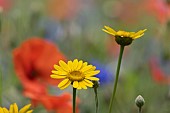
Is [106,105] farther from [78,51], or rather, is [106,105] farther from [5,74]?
[78,51]

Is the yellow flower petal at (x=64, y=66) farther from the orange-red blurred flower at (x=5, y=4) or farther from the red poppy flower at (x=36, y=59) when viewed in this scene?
the orange-red blurred flower at (x=5, y=4)

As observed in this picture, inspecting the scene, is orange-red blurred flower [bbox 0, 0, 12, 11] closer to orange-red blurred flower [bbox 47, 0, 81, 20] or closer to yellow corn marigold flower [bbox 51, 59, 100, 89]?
orange-red blurred flower [bbox 47, 0, 81, 20]

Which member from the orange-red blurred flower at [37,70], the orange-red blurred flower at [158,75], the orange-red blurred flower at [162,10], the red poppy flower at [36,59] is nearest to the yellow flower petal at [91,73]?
the orange-red blurred flower at [37,70]

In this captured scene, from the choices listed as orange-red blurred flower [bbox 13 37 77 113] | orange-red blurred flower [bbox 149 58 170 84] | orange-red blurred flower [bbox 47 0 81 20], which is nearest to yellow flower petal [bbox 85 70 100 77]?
orange-red blurred flower [bbox 13 37 77 113]

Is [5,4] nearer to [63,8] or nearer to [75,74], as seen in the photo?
[63,8]

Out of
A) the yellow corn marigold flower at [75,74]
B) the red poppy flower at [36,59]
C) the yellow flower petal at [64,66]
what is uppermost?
the red poppy flower at [36,59]

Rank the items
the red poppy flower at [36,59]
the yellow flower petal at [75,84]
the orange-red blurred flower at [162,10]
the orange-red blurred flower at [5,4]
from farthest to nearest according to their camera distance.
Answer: the orange-red blurred flower at [5,4] → the orange-red blurred flower at [162,10] → the red poppy flower at [36,59] → the yellow flower petal at [75,84]

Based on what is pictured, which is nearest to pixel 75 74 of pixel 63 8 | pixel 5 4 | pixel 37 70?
pixel 37 70
